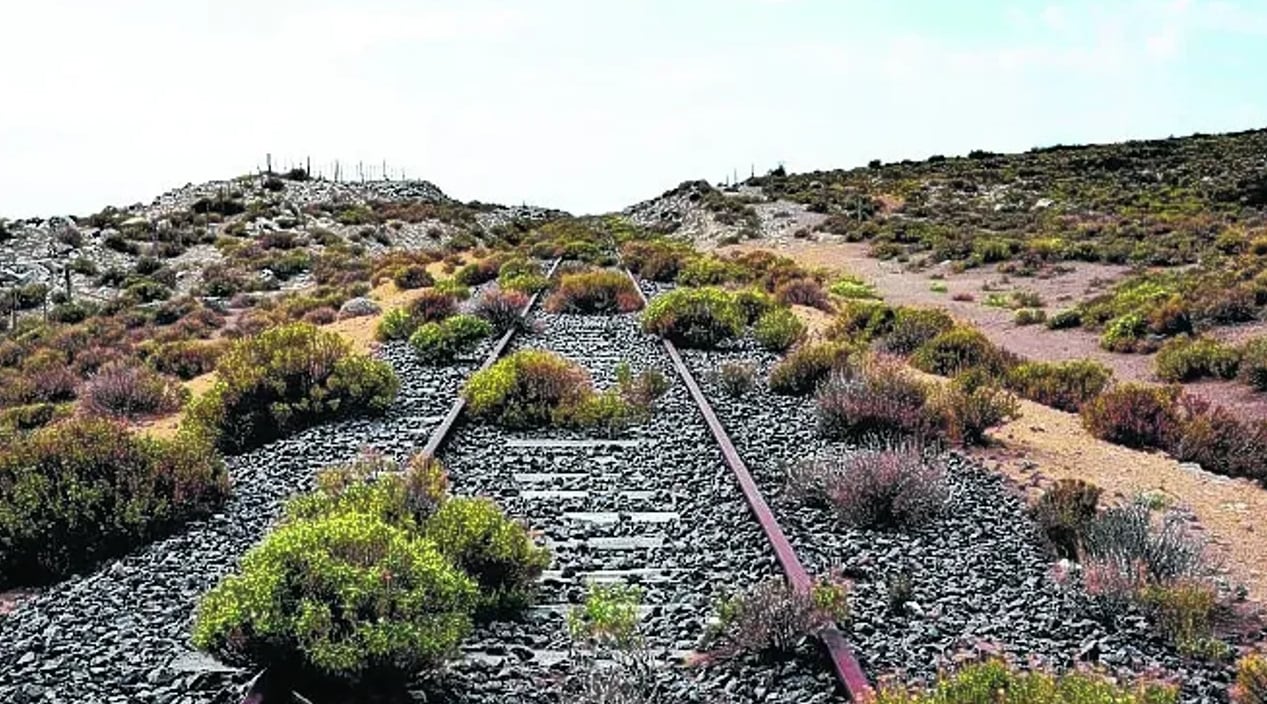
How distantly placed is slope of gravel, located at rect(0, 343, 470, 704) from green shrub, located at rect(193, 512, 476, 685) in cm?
23

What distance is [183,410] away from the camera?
14.4 metres

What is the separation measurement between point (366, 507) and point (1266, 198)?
1923 inches

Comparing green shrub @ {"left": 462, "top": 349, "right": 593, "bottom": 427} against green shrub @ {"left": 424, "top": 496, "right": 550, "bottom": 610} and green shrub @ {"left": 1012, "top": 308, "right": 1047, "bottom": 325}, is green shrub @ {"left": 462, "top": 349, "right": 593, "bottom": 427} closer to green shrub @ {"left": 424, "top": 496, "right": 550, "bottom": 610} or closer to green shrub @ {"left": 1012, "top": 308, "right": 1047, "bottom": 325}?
green shrub @ {"left": 424, "top": 496, "right": 550, "bottom": 610}

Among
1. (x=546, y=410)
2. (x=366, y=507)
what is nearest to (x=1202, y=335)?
(x=546, y=410)

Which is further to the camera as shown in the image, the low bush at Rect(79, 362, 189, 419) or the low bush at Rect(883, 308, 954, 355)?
the low bush at Rect(883, 308, 954, 355)

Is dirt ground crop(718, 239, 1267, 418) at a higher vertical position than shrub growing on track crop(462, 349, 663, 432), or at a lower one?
lower

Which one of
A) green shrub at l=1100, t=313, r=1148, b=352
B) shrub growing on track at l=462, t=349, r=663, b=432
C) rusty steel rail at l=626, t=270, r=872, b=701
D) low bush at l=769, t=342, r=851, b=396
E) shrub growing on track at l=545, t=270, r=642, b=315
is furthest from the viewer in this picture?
shrub growing on track at l=545, t=270, r=642, b=315

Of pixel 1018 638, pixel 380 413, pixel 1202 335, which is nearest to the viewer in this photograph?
pixel 1018 638

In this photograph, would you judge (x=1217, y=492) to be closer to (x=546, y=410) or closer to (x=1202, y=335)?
(x=546, y=410)

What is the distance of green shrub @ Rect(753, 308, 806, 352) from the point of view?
655 inches

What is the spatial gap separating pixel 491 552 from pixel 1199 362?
46.6 feet

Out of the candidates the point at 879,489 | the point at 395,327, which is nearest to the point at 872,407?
the point at 879,489

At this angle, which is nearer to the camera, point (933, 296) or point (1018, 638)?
point (1018, 638)

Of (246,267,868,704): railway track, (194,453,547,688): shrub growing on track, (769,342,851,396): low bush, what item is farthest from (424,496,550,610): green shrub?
(769,342,851,396): low bush
